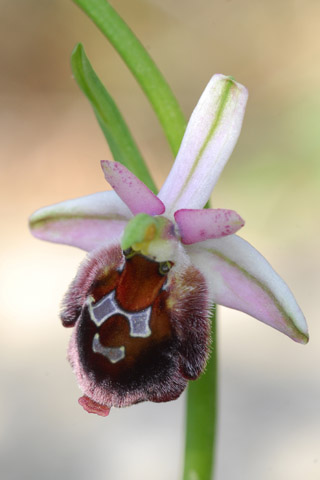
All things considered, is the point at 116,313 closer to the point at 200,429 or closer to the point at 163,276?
the point at 163,276

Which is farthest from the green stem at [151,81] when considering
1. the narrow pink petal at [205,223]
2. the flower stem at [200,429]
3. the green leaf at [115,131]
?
the flower stem at [200,429]

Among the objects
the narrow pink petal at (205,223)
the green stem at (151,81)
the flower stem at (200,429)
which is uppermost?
the green stem at (151,81)

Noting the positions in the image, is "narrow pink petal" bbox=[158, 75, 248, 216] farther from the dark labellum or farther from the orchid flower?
the dark labellum

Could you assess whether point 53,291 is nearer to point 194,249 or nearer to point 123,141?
point 123,141

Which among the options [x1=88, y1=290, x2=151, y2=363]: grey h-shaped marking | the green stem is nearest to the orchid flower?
[x1=88, y1=290, x2=151, y2=363]: grey h-shaped marking

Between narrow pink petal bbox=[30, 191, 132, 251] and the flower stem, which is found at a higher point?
narrow pink petal bbox=[30, 191, 132, 251]

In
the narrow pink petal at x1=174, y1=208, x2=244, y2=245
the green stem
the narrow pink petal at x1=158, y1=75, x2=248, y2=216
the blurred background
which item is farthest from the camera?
the blurred background

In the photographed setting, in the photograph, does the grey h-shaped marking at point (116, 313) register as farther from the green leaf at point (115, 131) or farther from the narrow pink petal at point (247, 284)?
the green leaf at point (115, 131)

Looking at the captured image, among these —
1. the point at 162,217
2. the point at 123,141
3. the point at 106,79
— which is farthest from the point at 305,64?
the point at 162,217
